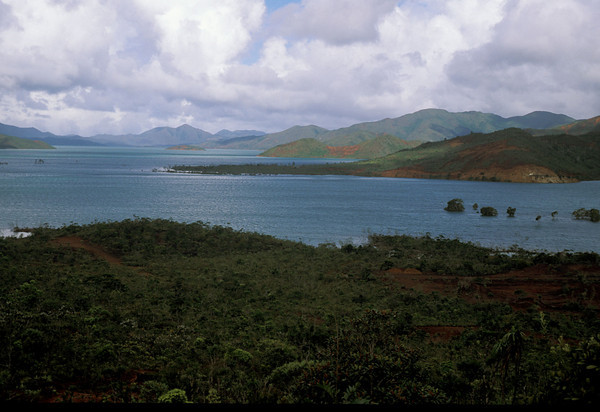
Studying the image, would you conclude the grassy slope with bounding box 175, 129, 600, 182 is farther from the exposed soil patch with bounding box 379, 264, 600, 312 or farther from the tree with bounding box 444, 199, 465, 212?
the exposed soil patch with bounding box 379, 264, 600, 312

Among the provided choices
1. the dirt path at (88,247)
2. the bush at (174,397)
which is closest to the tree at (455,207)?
the dirt path at (88,247)

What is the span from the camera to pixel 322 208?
77438 millimetres

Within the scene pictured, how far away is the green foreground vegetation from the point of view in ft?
31.4

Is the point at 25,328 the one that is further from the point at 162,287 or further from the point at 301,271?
the point at 301,271

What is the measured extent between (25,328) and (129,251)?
23933mm

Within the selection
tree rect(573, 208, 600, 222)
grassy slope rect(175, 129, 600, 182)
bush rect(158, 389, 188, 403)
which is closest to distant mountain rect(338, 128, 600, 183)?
grassy slope rect(175, 129, 600, 182)

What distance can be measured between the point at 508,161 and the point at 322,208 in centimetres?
9300

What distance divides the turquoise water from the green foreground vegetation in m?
19.5

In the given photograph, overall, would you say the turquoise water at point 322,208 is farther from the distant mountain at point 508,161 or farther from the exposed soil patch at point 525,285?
the exposed soil patch at point 525,285

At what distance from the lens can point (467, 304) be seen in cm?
2394

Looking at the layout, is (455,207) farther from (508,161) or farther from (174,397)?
(508,161)

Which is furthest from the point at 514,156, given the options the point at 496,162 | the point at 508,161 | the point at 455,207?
the point at 455,207

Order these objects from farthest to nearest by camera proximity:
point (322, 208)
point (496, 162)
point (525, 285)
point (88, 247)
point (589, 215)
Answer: point (496, 162)
point (322, 208)
point (589, 215)
point (88, 247)
point (525, 285)

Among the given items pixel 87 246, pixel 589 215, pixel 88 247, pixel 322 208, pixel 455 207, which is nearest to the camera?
pixel 88 247
